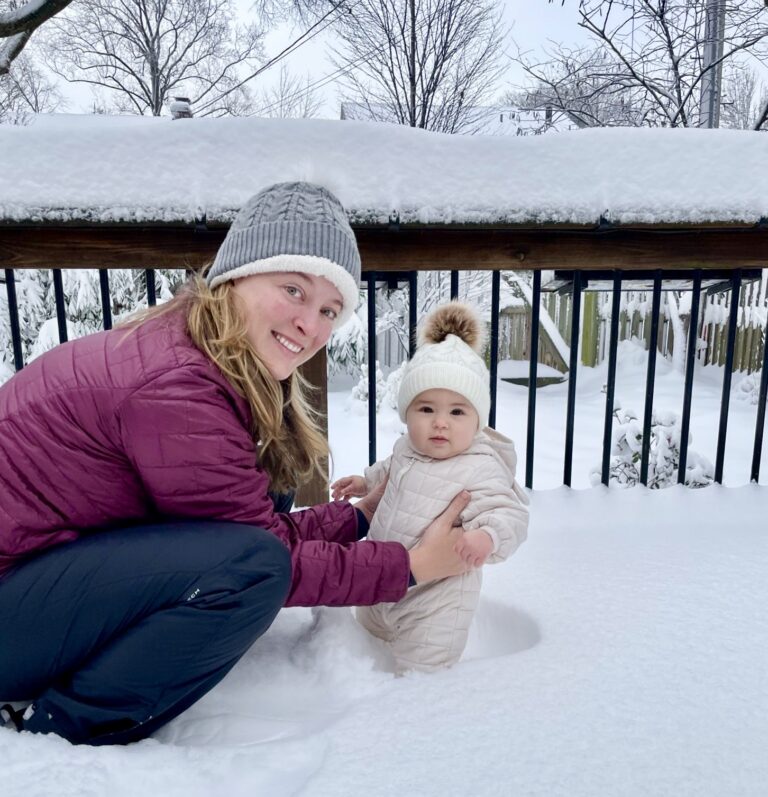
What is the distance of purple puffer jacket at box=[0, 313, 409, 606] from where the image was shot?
103cm

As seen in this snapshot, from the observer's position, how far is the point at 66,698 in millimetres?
984

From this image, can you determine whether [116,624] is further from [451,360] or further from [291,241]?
[451,360]

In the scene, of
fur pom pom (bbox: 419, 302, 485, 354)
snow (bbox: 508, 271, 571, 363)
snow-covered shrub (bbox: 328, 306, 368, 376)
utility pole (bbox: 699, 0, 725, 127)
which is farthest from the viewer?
snow (bbox: 508, 271, 571, 363)

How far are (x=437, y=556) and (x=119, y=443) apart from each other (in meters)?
0.68

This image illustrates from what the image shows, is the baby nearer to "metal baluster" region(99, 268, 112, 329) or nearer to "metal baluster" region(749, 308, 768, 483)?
"metal baluster" region(99, 268, 112, 329)

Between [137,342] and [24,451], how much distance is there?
10.6 inches

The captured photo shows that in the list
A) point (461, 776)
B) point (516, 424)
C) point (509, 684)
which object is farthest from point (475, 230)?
point (516, 424)

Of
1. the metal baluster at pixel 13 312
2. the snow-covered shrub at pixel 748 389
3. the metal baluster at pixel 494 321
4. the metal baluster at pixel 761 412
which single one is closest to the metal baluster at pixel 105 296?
the metal baluster at pixel 13 312

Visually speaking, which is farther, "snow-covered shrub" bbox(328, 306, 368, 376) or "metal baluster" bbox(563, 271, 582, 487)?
"snow-covered shrub" bbox(328, 306, 368, 376)

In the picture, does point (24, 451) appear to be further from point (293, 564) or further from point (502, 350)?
point (502, 350)

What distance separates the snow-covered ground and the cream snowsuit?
0.26 feet

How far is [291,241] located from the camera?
1.16 metres

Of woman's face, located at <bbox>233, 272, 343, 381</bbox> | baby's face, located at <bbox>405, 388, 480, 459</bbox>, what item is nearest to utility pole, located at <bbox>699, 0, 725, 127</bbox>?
baby's face, located at <bbox>405, 388, 480, 459</bbox>

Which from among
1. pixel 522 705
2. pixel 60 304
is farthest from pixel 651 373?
pixel 60 304
